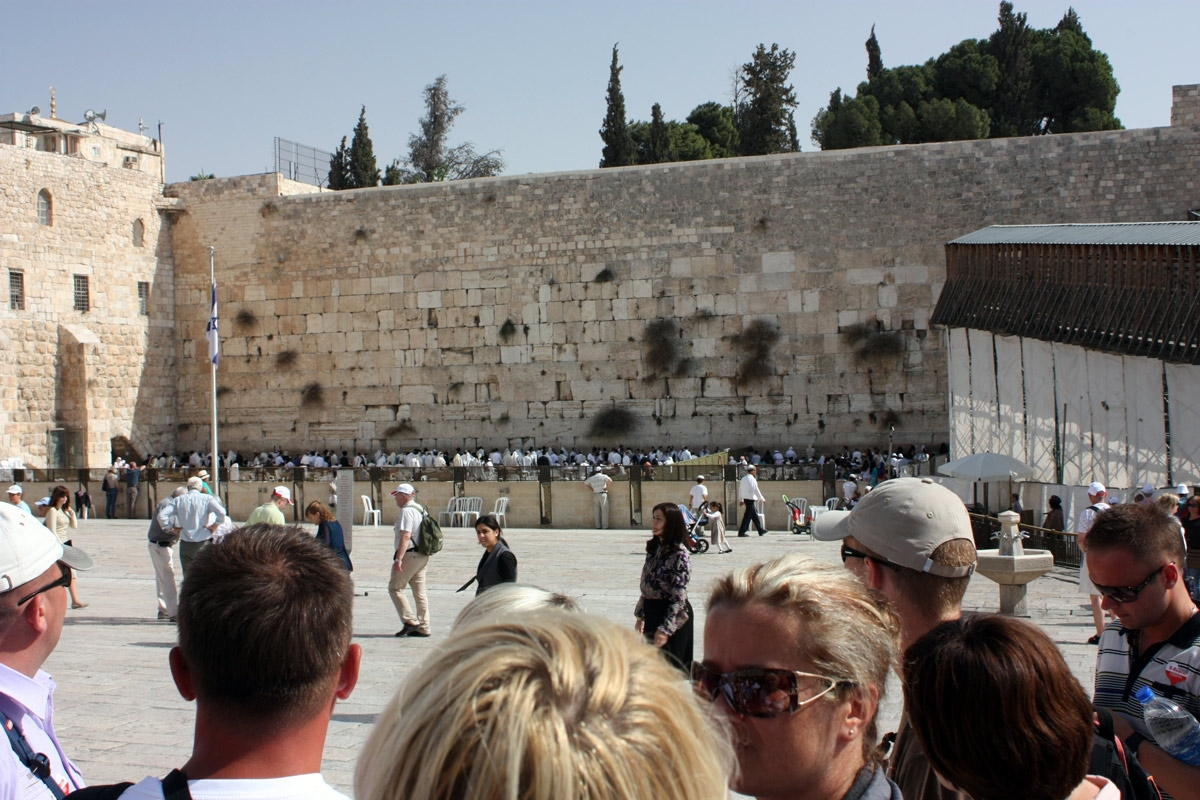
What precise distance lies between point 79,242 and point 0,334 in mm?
2260

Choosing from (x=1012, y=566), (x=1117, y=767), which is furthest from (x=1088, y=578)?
(x=1117, y=767)

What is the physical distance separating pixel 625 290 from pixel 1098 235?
941 centimetres

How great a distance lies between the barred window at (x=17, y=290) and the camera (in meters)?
19.0

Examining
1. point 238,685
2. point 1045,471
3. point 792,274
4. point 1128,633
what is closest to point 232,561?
point 238,685

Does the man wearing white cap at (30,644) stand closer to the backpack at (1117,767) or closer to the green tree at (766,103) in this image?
the backpack at (1117,767)

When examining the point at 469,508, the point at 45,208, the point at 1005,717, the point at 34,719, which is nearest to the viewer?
the point at 1005,717

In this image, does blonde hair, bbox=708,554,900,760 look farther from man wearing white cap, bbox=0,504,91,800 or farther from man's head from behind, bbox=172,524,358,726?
man wearing white cap, bbox=0,504,91,800

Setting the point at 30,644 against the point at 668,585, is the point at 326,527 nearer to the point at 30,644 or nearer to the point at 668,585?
the point at 668,585

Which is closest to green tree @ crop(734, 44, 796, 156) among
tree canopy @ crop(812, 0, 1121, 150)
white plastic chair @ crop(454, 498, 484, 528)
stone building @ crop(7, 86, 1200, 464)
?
tree canopy @ crop(812, 0, 1121, 150)

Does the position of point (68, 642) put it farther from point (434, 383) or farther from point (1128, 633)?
point (434, 383)

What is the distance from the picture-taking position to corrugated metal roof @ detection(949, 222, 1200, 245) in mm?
9742

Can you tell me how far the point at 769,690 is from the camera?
1.64 meters

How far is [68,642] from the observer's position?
700 cm

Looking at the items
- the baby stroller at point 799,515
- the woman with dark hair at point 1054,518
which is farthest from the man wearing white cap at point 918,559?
the baby stroller at point 799,515
